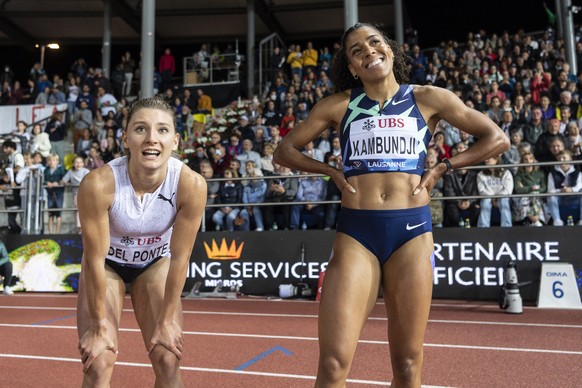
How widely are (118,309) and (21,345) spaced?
12.3ft

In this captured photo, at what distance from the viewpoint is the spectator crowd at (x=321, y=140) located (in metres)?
8.98

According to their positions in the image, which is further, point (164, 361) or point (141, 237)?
point (141, 237)

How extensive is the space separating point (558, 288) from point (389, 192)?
6.33 metres

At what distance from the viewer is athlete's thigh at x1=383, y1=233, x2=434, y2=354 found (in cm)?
278

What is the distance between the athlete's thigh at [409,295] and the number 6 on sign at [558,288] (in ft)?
20.2

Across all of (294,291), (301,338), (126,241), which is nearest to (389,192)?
(126,241)

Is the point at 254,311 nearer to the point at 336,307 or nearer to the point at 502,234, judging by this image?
the point at 502,234

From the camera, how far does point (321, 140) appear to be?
11.0 metres

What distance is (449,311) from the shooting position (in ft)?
26.1

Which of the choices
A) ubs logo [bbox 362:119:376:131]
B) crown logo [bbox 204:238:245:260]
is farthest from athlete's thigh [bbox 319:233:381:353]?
crown logo [bbox 204:238:245:260]

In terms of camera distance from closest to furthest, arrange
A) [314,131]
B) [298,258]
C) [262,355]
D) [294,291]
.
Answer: [314,131] < [262,355] < [294,291] < [298,258]

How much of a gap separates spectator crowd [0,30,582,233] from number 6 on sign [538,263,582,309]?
3.15 feet

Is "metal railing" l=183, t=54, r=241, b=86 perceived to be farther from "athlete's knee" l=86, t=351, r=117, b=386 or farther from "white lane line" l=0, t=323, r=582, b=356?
"athlete's knee" l=86, t=351, r=117, b=386

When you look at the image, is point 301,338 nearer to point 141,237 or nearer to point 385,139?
point 141,237
